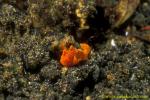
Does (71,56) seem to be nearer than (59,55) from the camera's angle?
Yes

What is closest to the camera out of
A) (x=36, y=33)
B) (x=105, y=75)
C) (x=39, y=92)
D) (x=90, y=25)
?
(x=39, y=92)

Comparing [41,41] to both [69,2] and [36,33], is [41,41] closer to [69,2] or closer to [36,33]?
[36,33]

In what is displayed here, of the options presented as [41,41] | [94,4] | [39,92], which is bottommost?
[39,92]

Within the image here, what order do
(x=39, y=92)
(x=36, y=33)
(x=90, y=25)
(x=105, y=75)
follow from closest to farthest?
(x=39, y=92), (x=105, y=75), (x=36, y=33), (x=90, y=25)

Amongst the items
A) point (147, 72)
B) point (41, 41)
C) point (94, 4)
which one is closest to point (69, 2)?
point (94, 4)

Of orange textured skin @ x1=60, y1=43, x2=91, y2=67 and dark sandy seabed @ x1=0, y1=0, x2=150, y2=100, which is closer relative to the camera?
dark sandy seabed @ x1=0, y1=0, x2=150, y2=100

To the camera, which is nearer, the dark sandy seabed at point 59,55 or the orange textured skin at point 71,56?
the dark sandy seabed at point 59,55

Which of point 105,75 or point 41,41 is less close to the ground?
point 41,41

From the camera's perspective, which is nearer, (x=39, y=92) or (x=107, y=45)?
(x=39, y=92)
